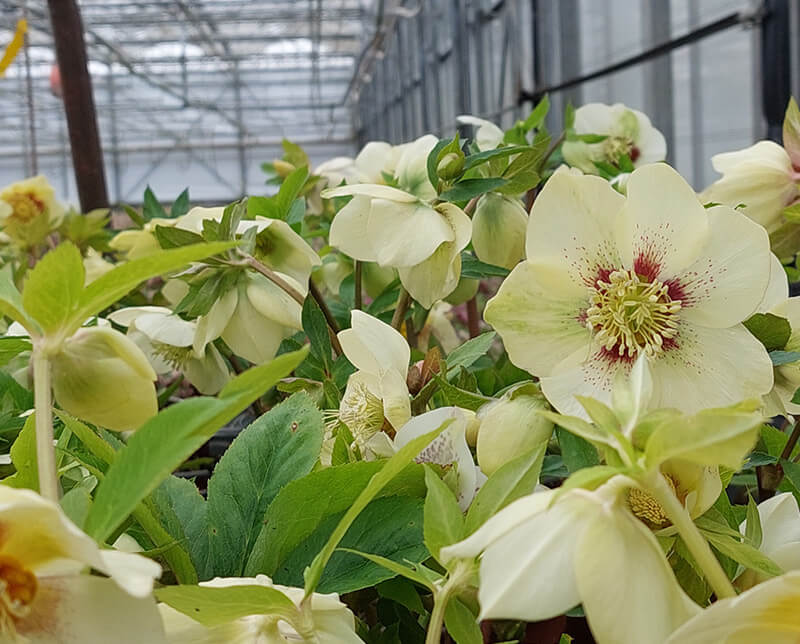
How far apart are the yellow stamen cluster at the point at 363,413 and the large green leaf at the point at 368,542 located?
61 millimetres

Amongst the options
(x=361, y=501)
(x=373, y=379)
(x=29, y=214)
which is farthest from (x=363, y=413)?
(x=29, y=214)

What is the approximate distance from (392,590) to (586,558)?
12 cm

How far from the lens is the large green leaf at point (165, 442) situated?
17 centimetres

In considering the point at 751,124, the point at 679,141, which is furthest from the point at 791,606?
the point at 679,141

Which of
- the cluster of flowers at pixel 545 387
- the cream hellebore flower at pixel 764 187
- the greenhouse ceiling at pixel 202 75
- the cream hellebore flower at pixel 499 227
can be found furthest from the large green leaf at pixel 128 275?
the greenhouse ceiling at pixel 202 75

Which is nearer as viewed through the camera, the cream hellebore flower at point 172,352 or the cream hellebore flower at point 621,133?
the cream hellebore flower at point 172,352

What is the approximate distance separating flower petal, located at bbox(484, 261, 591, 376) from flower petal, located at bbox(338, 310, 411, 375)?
0.15 feet

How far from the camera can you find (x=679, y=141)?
2.52m

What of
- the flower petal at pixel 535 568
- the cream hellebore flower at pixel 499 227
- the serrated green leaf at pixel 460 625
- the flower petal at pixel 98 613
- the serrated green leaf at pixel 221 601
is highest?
the cream hellebore flower at pixel 499 227

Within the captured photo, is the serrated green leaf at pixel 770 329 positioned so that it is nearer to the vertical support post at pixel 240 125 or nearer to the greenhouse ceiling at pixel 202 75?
the greenhouse ceiling at pixel 202 75

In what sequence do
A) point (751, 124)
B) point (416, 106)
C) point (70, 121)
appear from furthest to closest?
point (416, 106)
point (751, 124)
point (70, 121)

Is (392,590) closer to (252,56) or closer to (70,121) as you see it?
(70,121)

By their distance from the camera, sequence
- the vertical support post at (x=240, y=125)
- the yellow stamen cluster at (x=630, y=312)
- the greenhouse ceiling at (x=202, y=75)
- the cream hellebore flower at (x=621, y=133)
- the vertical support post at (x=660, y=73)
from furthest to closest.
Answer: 1. the vertical support post at (x=240, y=125)
2. the greenhouse ceiling at (x=202, y=75)
3. the vertical support post at (x=660, y=73)
4. the cream hellebore flower at (x=621, y=133)
5. the yellow stamen cluster at (x=630, y=312)

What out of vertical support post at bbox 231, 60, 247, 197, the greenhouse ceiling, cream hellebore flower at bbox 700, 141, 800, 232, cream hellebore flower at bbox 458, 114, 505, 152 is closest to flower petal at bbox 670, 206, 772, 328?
cream hellebore flower at bbox 700, 141, 800, 232
